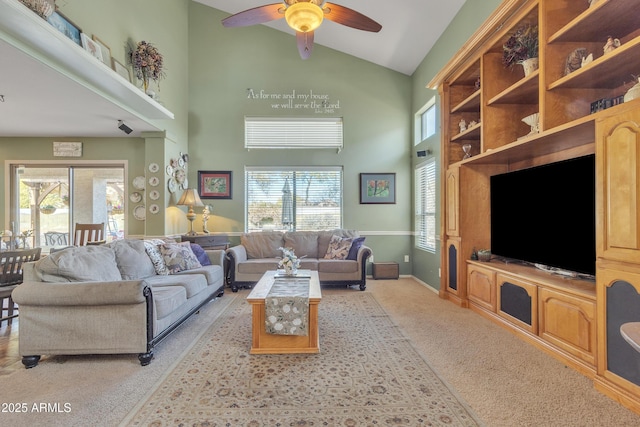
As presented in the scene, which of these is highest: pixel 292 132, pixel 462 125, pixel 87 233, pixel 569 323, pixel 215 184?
pixel 292 132

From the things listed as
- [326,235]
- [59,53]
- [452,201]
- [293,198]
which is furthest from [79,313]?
[452,201]

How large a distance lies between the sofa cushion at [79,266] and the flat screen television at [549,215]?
13.4ft

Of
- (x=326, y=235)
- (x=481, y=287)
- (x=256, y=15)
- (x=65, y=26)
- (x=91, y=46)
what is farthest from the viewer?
(x=326, y=235)

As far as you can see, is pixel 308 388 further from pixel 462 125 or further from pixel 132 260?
pixel 462 125

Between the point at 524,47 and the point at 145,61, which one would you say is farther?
the point at 145,61

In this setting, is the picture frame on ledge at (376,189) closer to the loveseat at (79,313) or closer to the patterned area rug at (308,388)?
the patterned area rug at (308,388)

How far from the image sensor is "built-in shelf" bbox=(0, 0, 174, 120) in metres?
2.27

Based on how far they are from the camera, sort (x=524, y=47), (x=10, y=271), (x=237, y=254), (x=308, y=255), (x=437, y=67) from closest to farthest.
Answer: (x=524, y=47) → (x=10, y=271) → (x=437, y=67) → (x=237, y=254) → (x=308, y=255)

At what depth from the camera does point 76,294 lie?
2.39 metres

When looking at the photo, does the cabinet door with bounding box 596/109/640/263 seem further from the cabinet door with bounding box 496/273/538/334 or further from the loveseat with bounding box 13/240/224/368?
the loveseat with bounding box 13/240/224/368

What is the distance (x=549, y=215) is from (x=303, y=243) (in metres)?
3.59

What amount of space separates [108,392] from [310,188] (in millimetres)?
4378

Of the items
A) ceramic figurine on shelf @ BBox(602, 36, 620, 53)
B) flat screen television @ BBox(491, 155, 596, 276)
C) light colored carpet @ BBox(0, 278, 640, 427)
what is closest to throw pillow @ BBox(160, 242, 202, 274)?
light colored carpet @ BBox(0, 278, 640, 427)

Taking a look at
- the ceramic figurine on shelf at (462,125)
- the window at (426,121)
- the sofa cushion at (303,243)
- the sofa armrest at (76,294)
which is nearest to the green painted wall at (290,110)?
the window at (426,121)
